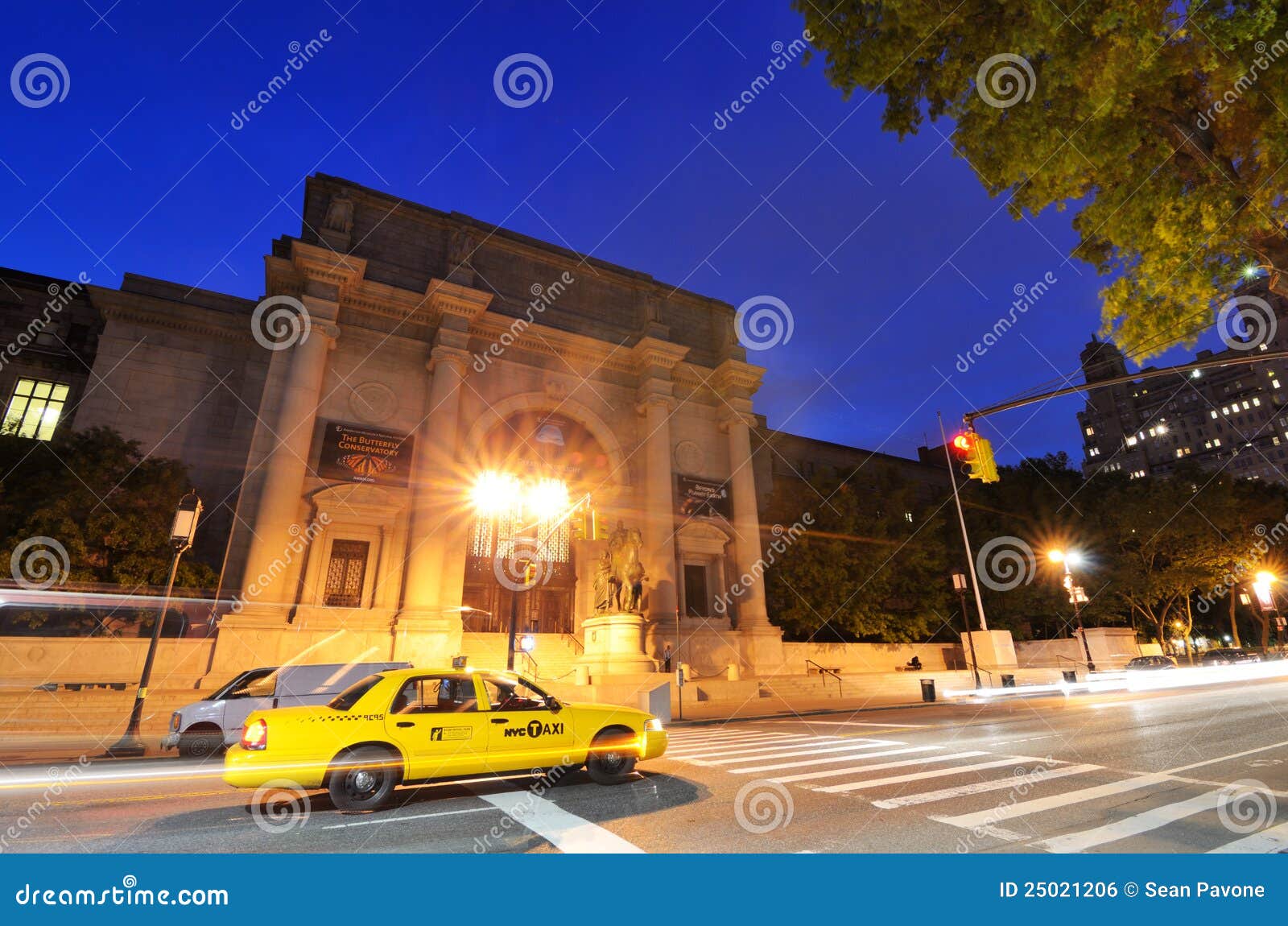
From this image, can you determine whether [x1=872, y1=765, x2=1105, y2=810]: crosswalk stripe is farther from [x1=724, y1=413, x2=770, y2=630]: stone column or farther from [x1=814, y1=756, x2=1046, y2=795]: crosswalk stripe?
[x1=724, y1=413, x2=770, y2=630]: stone column

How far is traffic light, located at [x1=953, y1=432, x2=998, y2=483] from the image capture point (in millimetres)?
11406

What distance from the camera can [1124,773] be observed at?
7414 mm

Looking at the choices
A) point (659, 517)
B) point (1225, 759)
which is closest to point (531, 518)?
point (659, 517)

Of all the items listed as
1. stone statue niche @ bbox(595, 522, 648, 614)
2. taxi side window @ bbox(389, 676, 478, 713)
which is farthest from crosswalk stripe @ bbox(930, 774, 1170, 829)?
stone statue niche @ bbox(595, 522, 648, 614)

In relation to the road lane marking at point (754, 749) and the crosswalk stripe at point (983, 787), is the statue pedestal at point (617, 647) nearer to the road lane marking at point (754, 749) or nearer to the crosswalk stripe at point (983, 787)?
the road lane marking at point (754, 749)

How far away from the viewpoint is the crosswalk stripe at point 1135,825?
4664mm

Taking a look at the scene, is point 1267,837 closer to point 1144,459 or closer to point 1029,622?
point 1029,622

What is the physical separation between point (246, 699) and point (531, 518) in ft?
62.3

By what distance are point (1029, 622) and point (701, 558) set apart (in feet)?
93.2

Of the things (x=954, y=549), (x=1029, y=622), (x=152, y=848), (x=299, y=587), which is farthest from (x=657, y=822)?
(x=1029, y=622)

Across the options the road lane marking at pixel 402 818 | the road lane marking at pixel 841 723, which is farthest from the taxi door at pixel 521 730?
the road lane marking at pixel 841 723

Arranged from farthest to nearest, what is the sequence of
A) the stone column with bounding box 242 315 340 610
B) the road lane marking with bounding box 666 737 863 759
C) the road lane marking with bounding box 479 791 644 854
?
the stone column with bounding box 242 315 340 610 → the road lane marking with bounding box 666 737 863 759 → the road lane marking with bounding box 479 791 644 854

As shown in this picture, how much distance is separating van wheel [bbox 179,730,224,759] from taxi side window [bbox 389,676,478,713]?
7.67 metres

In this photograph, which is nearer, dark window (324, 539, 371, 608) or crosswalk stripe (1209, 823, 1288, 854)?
crosswalk stripe (1209, 823, 1288, 854)
